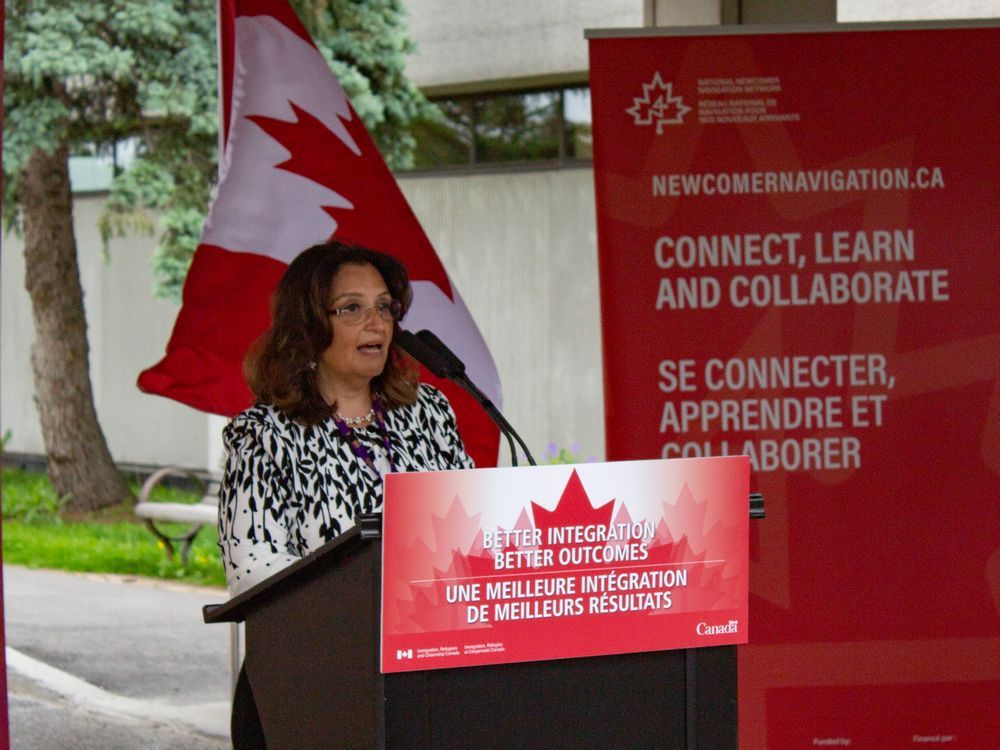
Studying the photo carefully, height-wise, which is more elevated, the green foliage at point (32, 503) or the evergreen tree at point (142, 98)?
the evergreen tree at point (142, 98)

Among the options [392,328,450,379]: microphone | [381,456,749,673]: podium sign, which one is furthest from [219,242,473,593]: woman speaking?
[381,456,749,673]: podium sign

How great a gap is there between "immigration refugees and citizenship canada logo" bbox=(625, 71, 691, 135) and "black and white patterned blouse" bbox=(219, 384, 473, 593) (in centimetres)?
167

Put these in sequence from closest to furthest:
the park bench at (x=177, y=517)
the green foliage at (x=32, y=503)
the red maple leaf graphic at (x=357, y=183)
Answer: the red maple leaf graphic at (x=357, y=183) → the park bench at (x=177, y=517) → the green foliage at (x=32, y=503)

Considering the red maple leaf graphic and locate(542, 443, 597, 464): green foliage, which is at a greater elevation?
the red maple leaf graphic

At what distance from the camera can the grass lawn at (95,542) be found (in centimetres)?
1080

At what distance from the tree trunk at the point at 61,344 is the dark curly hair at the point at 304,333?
34.0 ft

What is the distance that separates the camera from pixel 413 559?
79.0 inches

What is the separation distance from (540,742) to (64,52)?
1006cm

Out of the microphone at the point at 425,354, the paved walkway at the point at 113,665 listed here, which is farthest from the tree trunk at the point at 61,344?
the microphone at the point at 425,354

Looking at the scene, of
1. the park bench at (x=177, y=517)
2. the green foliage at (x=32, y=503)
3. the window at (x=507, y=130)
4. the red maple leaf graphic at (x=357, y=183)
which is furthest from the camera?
the window at (x=507, y=130)

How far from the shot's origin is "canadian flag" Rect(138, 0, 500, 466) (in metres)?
4.54

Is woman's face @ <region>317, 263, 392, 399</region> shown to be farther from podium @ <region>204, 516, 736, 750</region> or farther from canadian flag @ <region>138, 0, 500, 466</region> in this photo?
canadian flag @ <region>138, 0, 500, 466</region>

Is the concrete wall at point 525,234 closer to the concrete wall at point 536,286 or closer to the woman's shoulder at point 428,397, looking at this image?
the concrete wall at point 536,286

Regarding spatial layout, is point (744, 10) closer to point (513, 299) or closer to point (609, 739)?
point (609, 739)
